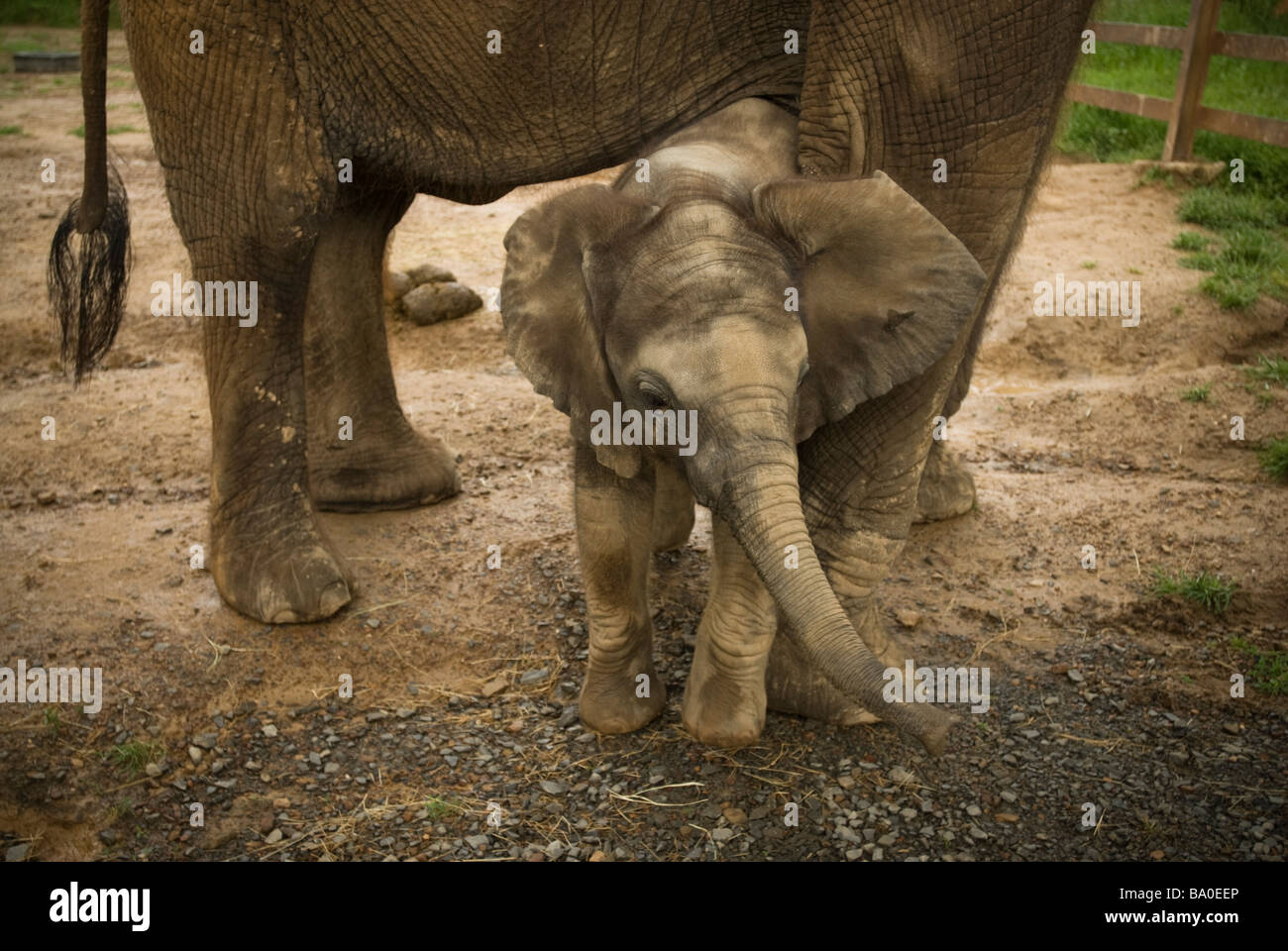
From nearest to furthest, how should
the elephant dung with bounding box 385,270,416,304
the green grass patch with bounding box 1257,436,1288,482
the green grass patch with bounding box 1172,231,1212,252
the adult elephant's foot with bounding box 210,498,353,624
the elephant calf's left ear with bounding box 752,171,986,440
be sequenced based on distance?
the elephant calf's left ear with bounding box 752,171,986,440 → the adult elephant's foot with bounding box 210,498,353,624 → the green grass patch with bounding box 1257,436,1288,482 → the elephant dung with bounding box 385,270,416,304 → the green grass patch with bounding box 1172,231,1212,252

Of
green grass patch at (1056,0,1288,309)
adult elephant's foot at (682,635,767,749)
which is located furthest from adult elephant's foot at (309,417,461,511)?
green grass patch at (1056,0,1288,309)

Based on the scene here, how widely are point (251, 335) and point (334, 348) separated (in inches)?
35.8

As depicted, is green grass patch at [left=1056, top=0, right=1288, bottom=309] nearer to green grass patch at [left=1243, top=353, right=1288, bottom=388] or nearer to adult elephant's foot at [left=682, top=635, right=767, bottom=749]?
green grass patch at [left=1243, top=353, right=1288, bottom=388]

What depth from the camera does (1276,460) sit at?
18.2ft

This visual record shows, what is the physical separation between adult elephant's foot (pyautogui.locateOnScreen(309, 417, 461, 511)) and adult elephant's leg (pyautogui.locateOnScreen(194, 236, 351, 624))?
603 millimetres

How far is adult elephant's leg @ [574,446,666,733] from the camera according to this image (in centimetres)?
372

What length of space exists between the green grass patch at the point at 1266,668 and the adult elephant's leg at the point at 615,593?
186 cm

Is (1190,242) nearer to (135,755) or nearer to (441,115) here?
(441,115)

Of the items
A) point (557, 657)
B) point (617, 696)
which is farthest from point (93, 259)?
point (617, 696)

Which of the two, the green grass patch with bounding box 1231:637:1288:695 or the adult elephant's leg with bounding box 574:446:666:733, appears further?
the green grass patch with bounding box 1231:637:1288:695

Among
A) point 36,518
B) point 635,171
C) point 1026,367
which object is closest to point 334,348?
point 36,518

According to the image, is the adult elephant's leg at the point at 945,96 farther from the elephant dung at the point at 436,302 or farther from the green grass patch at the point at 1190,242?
the green grass patch at the point at 1190,242

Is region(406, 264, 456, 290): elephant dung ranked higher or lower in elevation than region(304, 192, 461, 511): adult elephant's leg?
higher

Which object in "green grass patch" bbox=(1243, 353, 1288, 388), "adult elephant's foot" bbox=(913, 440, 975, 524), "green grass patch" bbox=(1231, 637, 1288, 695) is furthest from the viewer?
"green grass patch" bbox=(1243, 353, 1288, 388)
